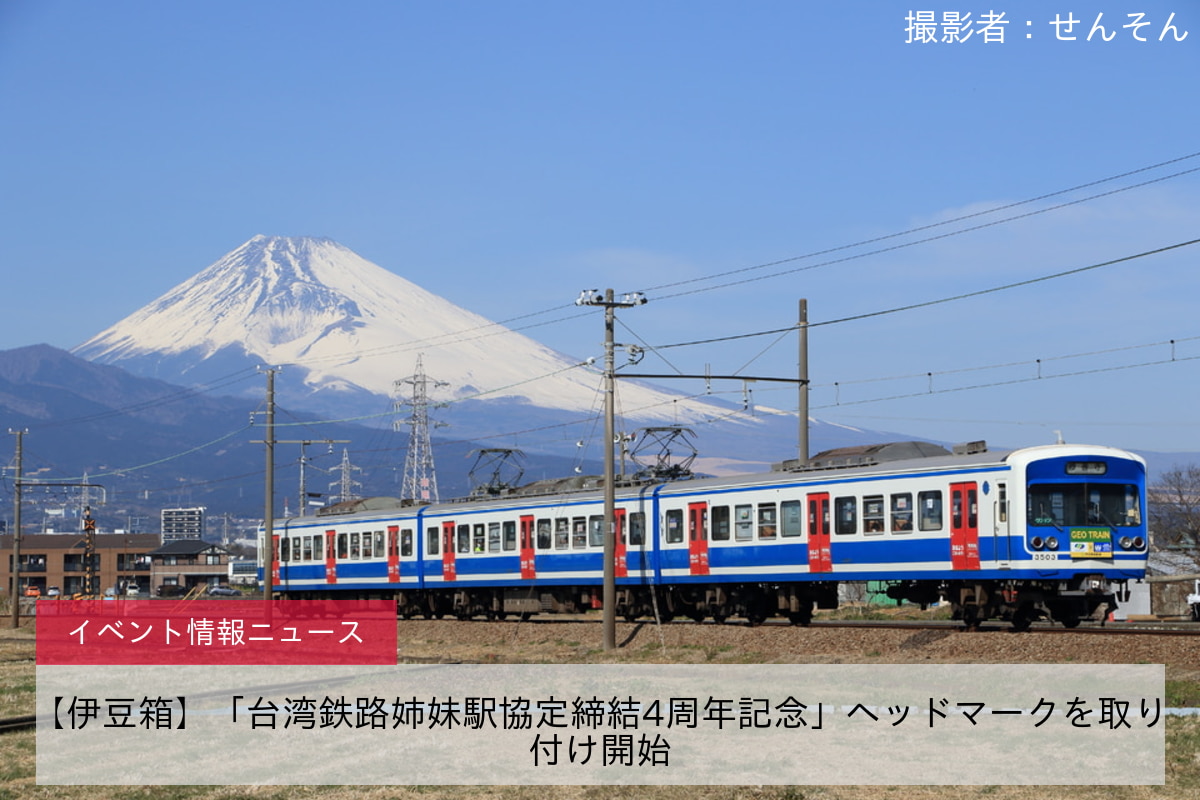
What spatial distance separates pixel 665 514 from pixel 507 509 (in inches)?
291

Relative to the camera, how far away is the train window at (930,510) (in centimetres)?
2897

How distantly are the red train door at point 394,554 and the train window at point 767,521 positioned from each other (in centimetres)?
1713

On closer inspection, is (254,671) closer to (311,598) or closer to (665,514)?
(665,514)

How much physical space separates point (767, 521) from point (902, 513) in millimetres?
4045

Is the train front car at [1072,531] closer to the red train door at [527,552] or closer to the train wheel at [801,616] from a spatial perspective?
the train wheel at [801,616]

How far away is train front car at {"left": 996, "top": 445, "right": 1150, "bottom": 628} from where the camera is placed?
27.4 m

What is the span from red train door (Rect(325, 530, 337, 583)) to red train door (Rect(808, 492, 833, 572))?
913 inches

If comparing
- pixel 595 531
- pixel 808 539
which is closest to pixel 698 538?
pixel 808 539

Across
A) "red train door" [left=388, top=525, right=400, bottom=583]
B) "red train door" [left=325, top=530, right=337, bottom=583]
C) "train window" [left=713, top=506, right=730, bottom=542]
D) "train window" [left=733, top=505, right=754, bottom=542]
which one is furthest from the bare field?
"red train door" [left=325, top=530, right=337, bottom=583]

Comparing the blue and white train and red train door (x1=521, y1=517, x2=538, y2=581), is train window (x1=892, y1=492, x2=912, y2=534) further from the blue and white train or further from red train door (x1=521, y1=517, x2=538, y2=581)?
red train door (x1=521, y1=517, x2=538, y2=581)

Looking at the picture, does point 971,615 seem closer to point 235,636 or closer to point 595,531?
point 595,531

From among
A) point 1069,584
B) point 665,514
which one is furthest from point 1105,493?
point 665,514

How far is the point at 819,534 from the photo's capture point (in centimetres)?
3172

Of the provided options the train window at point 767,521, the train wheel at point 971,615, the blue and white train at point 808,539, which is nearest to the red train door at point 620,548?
the blue and white train at point 808,539
